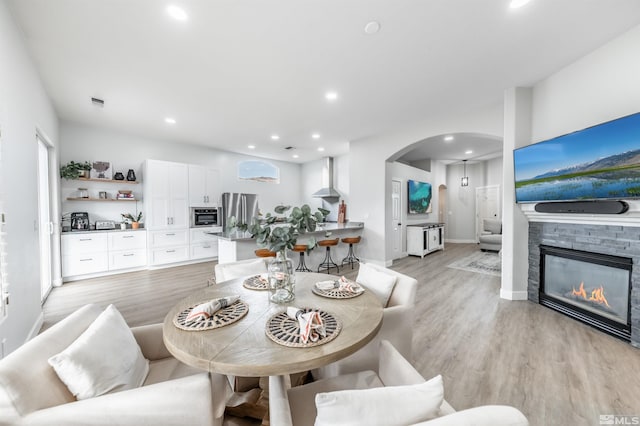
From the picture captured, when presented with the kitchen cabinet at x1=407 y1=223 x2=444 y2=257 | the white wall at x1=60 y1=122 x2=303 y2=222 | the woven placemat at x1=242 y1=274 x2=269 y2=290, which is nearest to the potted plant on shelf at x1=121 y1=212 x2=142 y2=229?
the white wall at x1=60 y1=122 x2=303 y2=222

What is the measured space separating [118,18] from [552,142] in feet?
14.8

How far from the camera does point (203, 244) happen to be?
6.02 metres

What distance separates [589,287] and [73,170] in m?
7.94

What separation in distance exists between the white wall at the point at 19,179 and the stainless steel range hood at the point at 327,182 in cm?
562

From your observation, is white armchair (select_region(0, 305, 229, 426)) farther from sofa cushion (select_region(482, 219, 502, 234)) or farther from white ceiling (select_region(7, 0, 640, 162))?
sofa cushion (select_region(482, 219, 502, 234))

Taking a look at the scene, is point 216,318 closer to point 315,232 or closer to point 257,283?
point 257,283

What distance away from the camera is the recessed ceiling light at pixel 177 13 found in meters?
1.99

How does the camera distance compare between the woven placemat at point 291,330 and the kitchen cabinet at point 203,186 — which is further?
the kitchen cabinet at point 203,186

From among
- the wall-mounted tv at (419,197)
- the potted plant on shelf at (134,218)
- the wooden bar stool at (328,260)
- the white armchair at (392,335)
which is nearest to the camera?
the white armchair at (392,335)

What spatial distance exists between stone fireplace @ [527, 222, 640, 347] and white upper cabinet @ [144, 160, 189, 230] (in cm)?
648

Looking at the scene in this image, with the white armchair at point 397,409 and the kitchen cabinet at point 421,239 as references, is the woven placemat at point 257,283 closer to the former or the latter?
the white armchair at point 397,409

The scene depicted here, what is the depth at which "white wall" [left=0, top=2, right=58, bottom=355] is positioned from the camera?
1997 millimetres

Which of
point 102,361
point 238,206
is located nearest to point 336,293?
point 102,361

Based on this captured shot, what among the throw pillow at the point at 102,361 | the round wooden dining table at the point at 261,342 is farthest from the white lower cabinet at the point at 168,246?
the throw pillow at the point at 102,361
